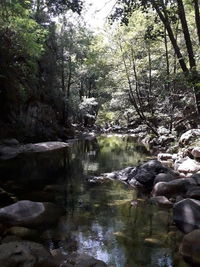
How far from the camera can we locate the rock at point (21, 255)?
442 cm

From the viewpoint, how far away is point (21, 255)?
4.56 m

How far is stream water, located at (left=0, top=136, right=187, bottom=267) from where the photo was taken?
5.39 metres

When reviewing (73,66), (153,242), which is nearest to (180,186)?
(153,242)

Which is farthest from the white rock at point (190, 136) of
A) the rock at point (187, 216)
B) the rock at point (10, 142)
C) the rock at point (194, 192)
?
the rock at point (187, 216)

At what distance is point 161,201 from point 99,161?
291 inches

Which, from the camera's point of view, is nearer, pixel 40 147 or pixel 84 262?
pixel 84 262

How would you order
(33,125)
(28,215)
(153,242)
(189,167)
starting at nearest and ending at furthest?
(153,242), (28,215), (189,167), (33,125)

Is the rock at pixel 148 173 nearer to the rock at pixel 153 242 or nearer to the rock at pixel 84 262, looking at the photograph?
the rock at pixel 153 242

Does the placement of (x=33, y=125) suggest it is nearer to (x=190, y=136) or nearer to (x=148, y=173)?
(x=190, y=136)

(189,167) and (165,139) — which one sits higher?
(165,139)

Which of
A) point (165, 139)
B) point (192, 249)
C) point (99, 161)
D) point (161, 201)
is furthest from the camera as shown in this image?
point (165, 139)

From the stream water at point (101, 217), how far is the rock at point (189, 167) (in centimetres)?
245

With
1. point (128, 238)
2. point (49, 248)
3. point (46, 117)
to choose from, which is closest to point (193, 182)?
point (128, 238)

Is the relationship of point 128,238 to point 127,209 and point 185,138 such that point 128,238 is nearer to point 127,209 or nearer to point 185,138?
point 127,209
